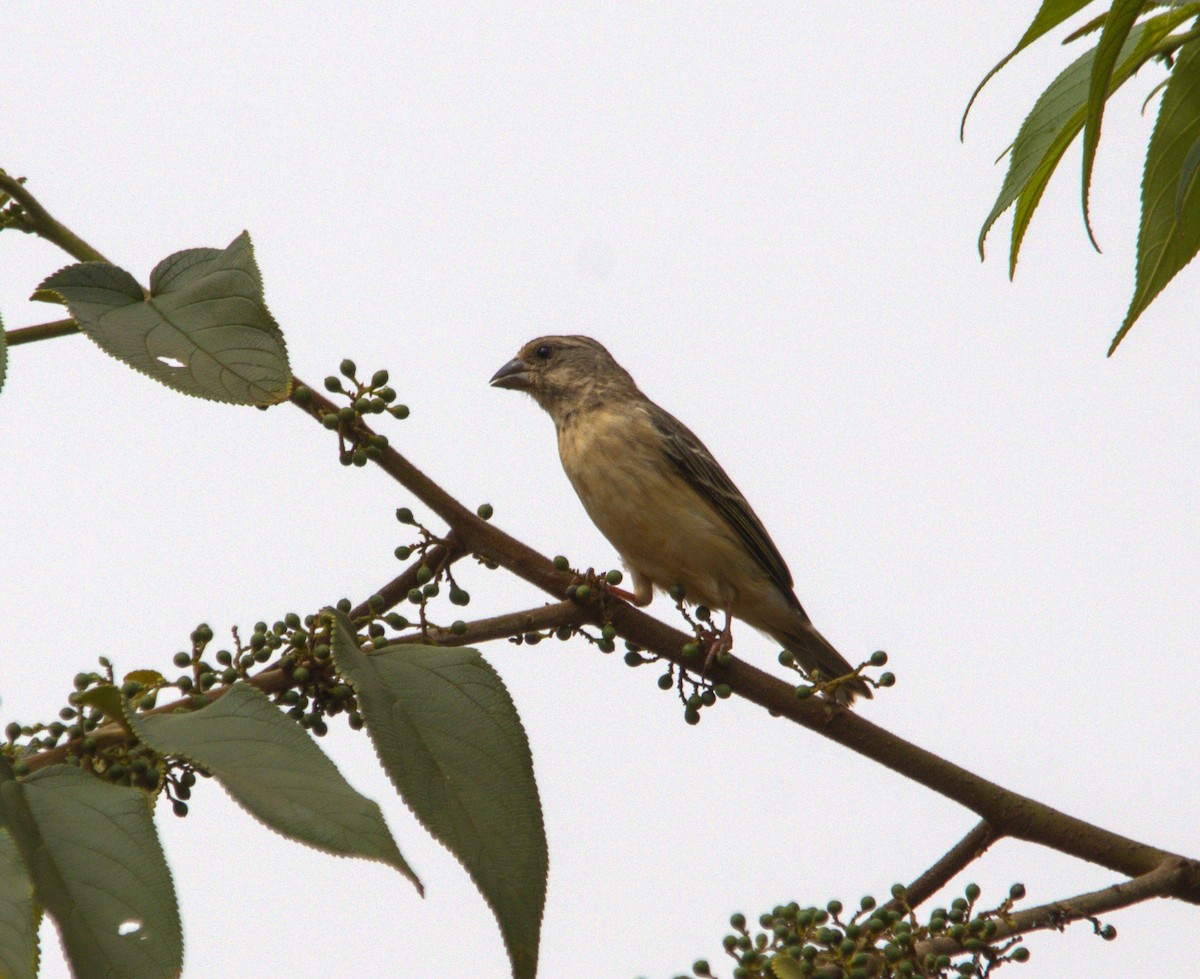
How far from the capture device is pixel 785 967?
271cm

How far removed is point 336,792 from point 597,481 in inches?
161

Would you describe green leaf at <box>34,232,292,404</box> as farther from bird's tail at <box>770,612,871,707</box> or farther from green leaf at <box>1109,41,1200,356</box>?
bird's tail at <box>770,612,871,707</box>

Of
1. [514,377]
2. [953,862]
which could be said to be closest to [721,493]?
[514,377]

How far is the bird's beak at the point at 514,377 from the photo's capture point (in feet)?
22.6

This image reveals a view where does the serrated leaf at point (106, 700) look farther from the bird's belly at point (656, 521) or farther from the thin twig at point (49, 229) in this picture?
the bird's belly at point (656, 521)

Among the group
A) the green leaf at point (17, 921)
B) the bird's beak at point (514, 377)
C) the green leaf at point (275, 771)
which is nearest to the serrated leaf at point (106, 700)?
the green leaf at point (275, 771)

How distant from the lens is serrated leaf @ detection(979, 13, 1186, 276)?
273 centimetres

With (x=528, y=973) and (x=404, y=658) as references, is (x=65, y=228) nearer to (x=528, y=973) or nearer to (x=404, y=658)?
(x=404, y=658)

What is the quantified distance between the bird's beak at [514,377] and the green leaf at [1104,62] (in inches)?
190

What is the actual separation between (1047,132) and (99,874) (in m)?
2.18

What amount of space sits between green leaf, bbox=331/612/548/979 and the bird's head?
166 inches

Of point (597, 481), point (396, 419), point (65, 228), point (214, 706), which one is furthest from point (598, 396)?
point (214, 706)

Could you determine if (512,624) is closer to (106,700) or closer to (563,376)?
(106,700)

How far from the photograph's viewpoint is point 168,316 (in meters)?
2.43
